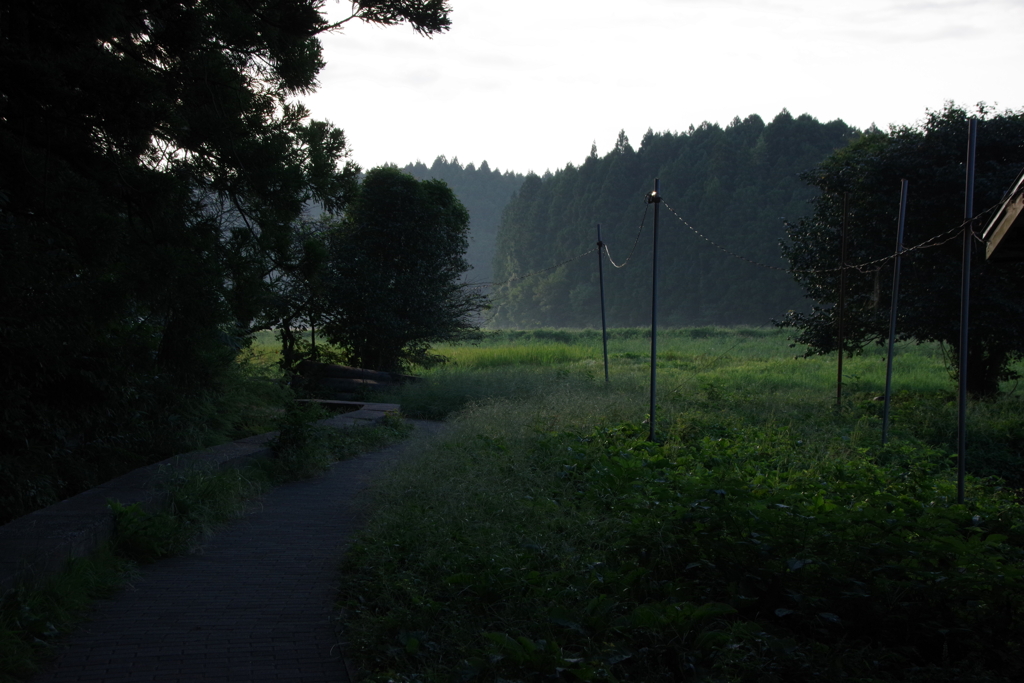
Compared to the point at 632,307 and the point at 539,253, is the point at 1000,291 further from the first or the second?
the point at 539,253

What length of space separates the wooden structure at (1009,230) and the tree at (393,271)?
13.2m

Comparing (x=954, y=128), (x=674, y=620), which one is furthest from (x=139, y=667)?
(x=954, y=128)

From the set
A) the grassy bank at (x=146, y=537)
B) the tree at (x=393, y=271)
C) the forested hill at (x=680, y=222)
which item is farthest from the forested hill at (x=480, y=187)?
the grassy bank at (x=146, y=537)

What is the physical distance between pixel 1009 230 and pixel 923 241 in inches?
416

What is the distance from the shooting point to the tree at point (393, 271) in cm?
1789

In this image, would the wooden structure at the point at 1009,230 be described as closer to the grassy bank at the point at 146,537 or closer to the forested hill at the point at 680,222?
the grassy bank at the point at 146,537

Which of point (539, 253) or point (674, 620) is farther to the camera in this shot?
point (539, 253)

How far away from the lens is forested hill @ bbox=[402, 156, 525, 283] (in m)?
98.7

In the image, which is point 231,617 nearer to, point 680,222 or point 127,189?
point 127,189

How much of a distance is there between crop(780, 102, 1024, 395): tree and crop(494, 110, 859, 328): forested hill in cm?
3494

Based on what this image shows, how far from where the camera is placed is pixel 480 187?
345ft

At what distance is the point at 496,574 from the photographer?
4.23m

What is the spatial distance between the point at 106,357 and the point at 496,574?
4251mm

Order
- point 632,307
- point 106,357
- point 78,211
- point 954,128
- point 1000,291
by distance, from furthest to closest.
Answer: point 632,307
point 954,128
point 1000,291
point 106,357
point 78,211
